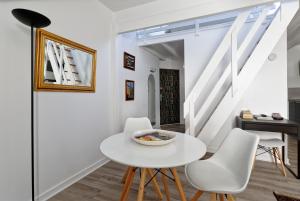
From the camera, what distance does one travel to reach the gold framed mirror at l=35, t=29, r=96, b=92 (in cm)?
167

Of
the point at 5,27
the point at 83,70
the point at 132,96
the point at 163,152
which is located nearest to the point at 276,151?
the point at 163,152

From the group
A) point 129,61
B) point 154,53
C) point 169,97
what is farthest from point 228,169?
point 169,97

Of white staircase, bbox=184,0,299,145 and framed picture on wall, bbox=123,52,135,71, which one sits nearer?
white staircase, bbox=184,0,299,145

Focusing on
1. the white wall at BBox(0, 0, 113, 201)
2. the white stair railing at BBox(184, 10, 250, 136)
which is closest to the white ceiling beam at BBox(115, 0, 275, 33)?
the white wall at BBox(0, 0, 113, 201)

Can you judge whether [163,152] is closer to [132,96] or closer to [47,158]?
[47,158]

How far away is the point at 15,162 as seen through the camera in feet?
4.87

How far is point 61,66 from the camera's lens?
6.31 feet

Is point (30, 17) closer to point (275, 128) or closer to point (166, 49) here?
point (275, 128)

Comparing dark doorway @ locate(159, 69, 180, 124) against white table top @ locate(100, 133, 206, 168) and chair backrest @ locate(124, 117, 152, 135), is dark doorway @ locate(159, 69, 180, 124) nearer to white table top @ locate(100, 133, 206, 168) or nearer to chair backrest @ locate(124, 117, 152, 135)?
chair backrest @ locate(124, 117, 152, 135)

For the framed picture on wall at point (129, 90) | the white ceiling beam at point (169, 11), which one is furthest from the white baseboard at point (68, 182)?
the white ceiling beam at point (169, 11)

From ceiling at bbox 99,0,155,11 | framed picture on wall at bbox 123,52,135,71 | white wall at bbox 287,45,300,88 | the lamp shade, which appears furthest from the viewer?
white wall at bbox 287,45,300,88

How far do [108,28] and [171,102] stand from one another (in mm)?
4124

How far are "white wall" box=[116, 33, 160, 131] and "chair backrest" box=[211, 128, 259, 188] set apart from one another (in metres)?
2.10

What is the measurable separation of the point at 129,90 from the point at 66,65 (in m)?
1.87
